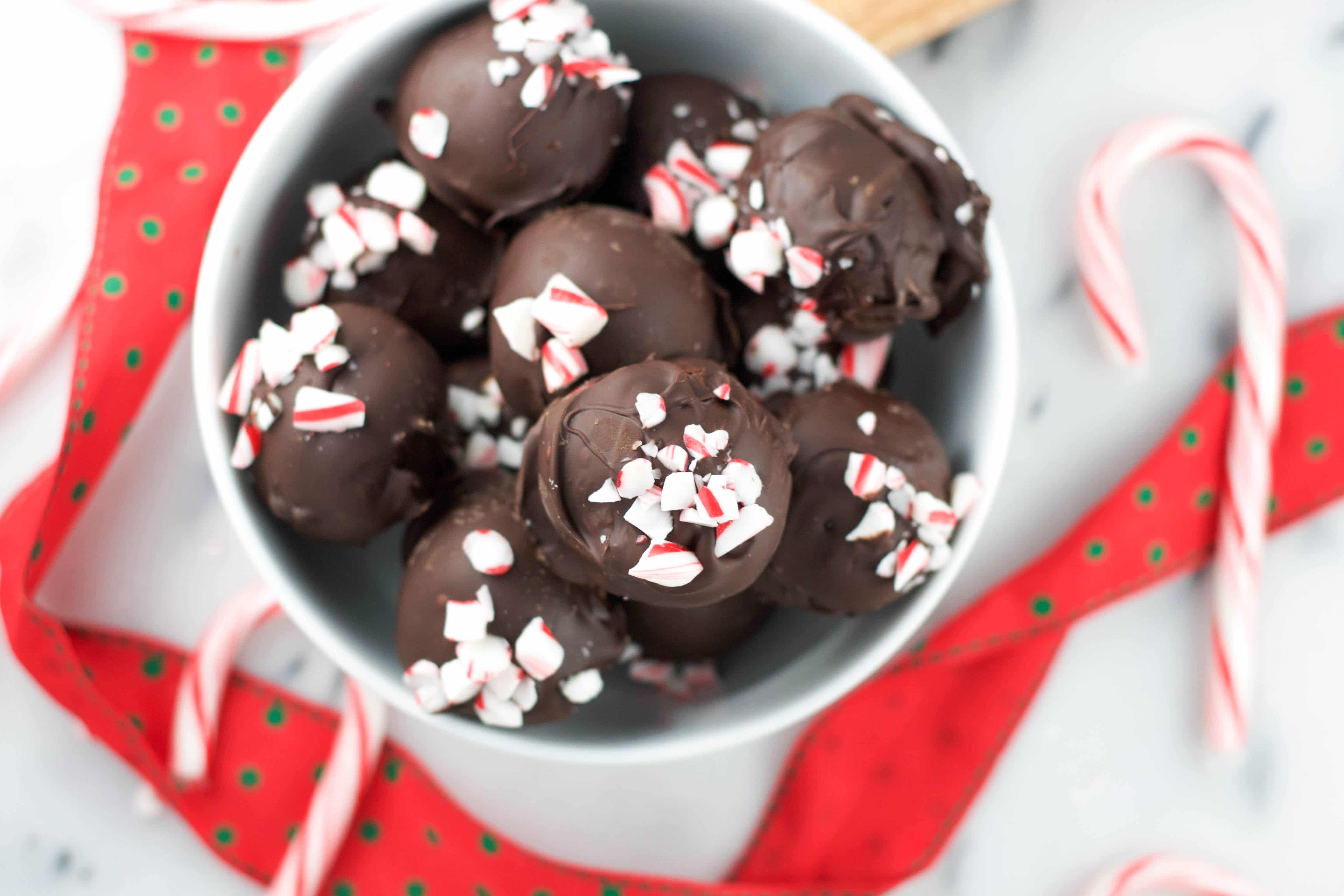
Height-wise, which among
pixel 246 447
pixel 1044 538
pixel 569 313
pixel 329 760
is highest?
pixel 569 313

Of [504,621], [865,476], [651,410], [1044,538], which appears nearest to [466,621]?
[504,621]

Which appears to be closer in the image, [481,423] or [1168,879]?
[481,423]

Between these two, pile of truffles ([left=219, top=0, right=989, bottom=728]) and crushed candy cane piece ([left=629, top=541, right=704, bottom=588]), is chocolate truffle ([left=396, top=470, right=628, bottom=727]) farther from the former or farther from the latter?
crushed candy cane piece ([left=629, top=541, right=704, bottom=588])

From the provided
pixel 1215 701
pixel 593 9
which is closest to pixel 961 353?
pixel 593 9

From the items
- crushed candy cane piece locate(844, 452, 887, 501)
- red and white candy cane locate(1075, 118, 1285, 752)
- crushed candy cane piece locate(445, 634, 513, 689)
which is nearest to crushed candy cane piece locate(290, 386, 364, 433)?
crushed candy cane piece locate(445, 634, 513, 689)

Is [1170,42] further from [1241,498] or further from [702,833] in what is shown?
[702,833]

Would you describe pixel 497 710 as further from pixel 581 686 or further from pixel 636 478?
pixel 636 478

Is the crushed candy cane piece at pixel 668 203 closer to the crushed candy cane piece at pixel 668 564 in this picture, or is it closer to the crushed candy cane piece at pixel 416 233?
the crushed candy cane piece at pixel 416 233
